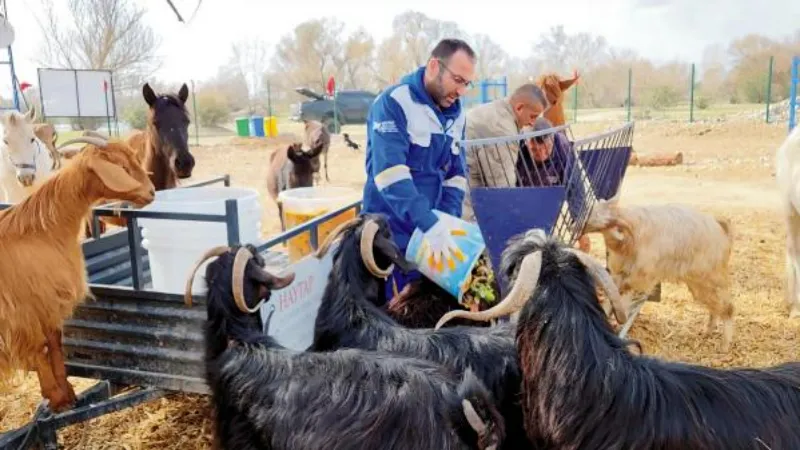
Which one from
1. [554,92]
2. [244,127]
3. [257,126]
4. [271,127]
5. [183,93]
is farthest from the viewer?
[244,127]

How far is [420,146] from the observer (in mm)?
3920

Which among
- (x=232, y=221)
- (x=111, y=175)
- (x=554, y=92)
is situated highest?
(x=554, y=92)

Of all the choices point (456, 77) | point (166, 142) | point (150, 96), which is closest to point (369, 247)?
point (456, 77)

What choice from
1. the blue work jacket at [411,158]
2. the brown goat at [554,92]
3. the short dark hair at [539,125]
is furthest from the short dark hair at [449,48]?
the brown goat at [554,92]

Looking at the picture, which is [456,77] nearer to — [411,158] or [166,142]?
[411,158]

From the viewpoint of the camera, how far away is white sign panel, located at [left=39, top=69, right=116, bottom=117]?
16.8 metres

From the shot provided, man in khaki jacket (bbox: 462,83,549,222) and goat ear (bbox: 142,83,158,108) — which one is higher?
goat ear (bbox: 142,83,158,108)

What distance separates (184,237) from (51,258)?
69 cm

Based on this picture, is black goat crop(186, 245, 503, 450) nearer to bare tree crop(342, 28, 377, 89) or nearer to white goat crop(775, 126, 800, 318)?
white goat crop(775, 126, 800, 318)

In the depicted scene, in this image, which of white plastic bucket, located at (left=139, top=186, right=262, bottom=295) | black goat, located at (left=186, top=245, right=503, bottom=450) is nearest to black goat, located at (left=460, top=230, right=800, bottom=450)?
black goat, located at (left=186, top=245, right=503, bottom=450)

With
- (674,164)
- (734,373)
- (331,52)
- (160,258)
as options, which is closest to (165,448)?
(160,258)

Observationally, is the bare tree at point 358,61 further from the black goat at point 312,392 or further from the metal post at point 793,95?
the black goat at point 312,392

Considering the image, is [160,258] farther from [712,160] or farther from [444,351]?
[712,160]

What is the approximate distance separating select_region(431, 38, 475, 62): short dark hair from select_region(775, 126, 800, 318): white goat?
13.1 feet
